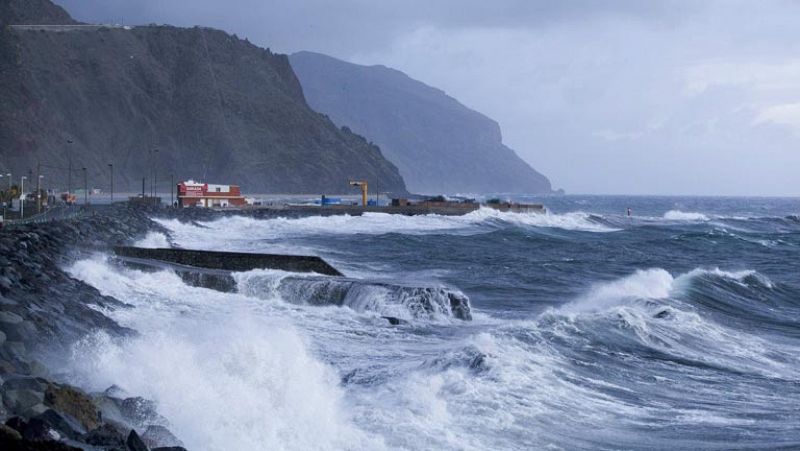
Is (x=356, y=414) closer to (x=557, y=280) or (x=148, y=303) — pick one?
(x=148, y=303)

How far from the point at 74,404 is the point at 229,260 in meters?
14.8

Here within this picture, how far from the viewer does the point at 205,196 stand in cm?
6988

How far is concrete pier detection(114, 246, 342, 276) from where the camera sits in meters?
21.1

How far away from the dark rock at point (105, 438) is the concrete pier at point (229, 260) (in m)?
13.8

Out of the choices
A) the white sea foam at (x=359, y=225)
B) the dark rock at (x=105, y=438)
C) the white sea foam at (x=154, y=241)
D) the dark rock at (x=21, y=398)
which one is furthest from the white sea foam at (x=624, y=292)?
the white sea foam at (x=359, y=225)

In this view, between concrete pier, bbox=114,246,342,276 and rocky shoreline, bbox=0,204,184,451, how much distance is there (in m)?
3.60

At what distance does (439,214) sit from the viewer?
69.6 meters

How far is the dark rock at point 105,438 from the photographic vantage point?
6376 mm

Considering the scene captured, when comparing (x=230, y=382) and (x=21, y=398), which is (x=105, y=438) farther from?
(x=230, y=382)

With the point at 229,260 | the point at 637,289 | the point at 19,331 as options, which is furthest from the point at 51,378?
the point at 637,289

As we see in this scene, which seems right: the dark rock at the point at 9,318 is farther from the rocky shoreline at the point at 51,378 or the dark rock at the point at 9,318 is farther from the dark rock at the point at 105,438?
the dark rock at the point at 105,438

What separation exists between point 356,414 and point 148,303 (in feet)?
24.6

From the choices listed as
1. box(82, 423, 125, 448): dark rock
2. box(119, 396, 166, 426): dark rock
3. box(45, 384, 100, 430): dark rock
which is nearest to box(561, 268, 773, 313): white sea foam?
box(119, 396, 166, 426): dark rock

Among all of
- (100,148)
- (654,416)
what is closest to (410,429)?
(654,416)
